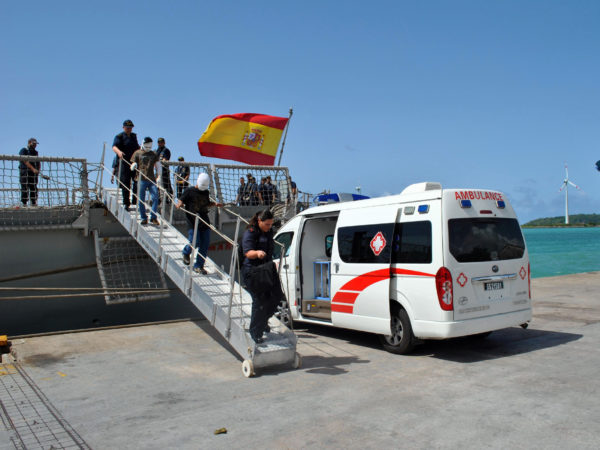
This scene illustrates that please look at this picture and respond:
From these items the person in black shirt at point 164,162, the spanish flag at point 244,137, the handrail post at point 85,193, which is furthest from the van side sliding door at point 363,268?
the spanish flag at point 244,137

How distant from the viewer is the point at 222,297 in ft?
24.4

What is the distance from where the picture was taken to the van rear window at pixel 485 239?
654cm

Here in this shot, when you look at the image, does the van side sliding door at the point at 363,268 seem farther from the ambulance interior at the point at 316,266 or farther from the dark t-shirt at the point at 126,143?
the dark t-shirt at the point at 126,143

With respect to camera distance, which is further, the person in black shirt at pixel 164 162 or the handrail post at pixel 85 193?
the person in black shirt at pixel 164 162

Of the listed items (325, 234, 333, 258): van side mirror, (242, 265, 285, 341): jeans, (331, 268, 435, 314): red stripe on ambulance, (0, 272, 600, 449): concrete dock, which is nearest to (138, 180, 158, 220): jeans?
(0, 272, 600, 449): concrete dock

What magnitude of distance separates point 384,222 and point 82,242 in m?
7.17

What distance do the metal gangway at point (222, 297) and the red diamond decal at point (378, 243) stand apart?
166 cm

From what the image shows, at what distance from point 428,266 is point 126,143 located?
6.85 metres

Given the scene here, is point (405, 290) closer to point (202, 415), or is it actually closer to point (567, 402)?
point (567, 402)

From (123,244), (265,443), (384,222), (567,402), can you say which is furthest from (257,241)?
(123,244)

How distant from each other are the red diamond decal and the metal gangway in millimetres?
1659

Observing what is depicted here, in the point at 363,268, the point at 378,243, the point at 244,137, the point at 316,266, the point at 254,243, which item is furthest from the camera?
the point at 244,137

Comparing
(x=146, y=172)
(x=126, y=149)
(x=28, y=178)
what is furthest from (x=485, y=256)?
(x=28, y=178)

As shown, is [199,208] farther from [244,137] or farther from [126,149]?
[244,137]
